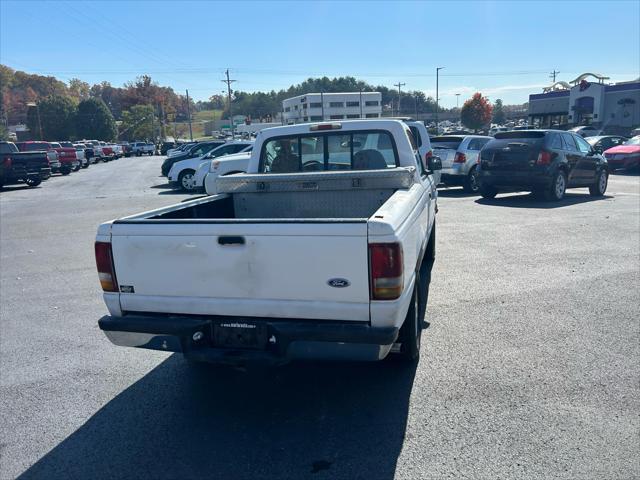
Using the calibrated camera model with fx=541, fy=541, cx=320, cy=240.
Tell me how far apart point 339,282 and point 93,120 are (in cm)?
8738

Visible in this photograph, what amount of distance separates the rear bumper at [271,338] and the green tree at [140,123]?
337 ft

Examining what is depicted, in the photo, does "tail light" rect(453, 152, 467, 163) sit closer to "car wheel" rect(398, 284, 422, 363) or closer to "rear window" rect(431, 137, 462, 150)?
"rear window" rect(431, 137, 462, 150)

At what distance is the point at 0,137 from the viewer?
204 ft

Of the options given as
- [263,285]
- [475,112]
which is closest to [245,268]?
[263,285]

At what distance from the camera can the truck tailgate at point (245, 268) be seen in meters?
3.41

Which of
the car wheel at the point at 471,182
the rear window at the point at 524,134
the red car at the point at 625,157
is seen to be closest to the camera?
the rear window at the point at 524,134

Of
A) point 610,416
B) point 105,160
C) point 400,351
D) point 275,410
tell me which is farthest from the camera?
point 105,160

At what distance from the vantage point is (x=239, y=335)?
12.2 feet

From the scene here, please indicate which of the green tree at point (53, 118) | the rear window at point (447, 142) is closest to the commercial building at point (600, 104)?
the rear window at point (447, 142)

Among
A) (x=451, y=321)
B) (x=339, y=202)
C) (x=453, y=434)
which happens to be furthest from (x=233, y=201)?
(x=453, y=434)

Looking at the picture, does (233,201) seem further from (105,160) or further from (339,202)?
(105,160)

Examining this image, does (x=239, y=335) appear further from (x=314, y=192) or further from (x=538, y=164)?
(x=538, y=164)

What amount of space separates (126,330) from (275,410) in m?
1.24

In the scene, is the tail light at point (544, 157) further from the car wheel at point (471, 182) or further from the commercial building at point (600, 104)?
the commercial building at point (600, 104)
